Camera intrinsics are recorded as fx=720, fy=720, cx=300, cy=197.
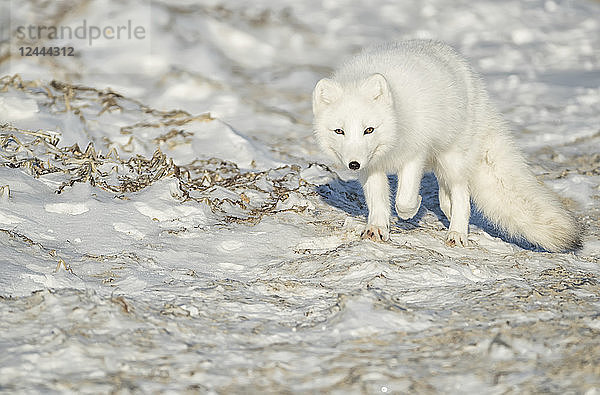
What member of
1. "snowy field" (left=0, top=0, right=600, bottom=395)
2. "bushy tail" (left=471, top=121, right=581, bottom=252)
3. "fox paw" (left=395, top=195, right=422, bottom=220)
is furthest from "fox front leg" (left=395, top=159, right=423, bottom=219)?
"bushy tail" (left=471, top=121, right=581, bottom=252)

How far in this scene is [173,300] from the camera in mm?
2854

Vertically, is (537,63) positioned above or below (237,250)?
above

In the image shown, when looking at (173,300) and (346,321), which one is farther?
(173,300)

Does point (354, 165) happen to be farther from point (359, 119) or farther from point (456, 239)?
point (456, 239)

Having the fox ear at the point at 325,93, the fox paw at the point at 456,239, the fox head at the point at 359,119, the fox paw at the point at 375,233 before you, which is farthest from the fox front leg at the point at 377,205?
the fox ear at the point at 325,93

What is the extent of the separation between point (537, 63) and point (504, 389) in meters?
8.20

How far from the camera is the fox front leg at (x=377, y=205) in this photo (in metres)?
3.95

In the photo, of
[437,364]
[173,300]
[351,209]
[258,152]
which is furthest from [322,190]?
[437,364]

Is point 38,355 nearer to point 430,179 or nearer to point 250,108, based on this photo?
point 430,179

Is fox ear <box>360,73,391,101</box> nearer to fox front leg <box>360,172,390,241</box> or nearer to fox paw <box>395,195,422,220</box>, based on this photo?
fox front leg <box>360,172,390,241</box>

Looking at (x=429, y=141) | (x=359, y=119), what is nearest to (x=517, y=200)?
(x=429, y=141)

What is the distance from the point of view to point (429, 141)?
13.3ft

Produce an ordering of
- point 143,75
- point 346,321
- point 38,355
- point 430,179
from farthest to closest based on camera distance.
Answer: point 143,75 → point 430,179 → point 346,321 → point 38,355

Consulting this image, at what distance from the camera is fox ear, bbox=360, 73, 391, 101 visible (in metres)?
3.71
